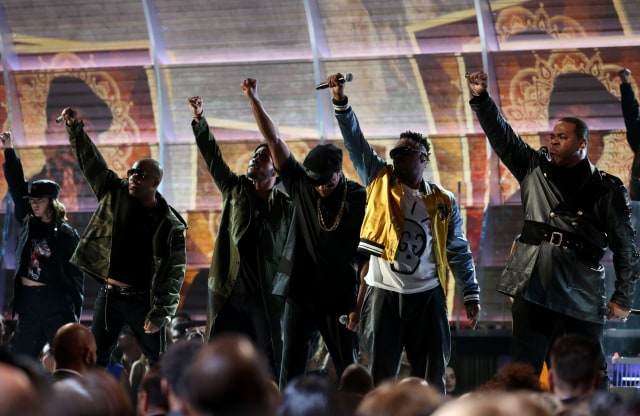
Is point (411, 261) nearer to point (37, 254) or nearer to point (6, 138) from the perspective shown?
point (37, 254)

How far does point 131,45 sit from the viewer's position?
Answer: 11.1 m

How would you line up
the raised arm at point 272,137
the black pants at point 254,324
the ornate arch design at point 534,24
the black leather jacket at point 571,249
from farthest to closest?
1. the ornate arch design at point 534,24
2. the black pants at point 254,324
3. the raised arm at point 272,137
4. the black leather jacket at point 571,249

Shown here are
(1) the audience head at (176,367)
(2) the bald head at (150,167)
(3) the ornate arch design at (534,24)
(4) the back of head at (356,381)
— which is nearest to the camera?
(1) the audience head at (176,367)

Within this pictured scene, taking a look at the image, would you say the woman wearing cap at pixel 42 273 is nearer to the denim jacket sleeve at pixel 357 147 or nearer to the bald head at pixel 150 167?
the bald head at pixel 150 167

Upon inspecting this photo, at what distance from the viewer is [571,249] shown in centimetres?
521

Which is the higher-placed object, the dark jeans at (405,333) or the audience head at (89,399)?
the audience head at (89,399)

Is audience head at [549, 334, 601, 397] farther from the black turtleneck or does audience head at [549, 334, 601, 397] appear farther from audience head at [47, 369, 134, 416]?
audience head at [47, 369, 134, 416]

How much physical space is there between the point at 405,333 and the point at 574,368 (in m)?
1.66

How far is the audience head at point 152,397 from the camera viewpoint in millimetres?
2961

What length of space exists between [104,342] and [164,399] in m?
3.27

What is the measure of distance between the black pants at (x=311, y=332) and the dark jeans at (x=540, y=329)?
829 mm

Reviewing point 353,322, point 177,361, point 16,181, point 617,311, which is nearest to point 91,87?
point 16,181

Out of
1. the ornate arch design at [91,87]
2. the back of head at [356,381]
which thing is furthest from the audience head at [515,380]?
the ornate arch design at [91,87]

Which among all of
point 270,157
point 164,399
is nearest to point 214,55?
point 270,157
